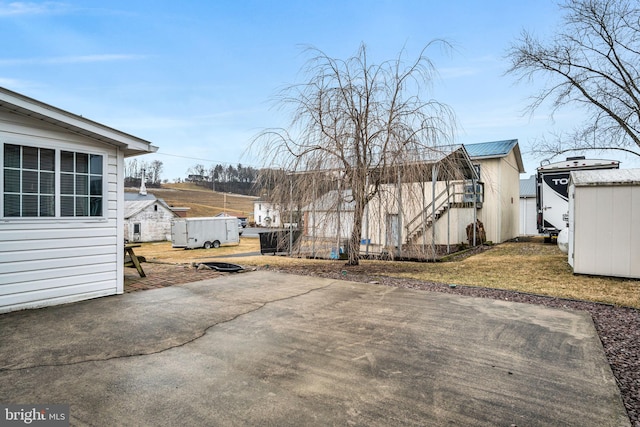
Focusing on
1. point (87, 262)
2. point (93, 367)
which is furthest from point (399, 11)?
point (93, 367)

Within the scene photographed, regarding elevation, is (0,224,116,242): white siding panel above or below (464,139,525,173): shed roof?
below

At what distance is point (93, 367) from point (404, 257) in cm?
942

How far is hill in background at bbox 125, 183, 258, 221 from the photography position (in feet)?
167

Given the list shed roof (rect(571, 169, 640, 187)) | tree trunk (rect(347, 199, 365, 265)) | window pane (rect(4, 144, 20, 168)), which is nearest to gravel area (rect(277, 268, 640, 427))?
tree trunk (rect(347, 199, 365, 265))

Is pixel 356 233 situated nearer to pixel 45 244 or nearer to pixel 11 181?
pixel 45 244

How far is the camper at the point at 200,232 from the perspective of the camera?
79.0 feet

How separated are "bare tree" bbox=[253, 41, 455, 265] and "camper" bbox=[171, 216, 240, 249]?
18.6 m

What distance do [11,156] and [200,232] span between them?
67.1 ft

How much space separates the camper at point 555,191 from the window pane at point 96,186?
14.5m

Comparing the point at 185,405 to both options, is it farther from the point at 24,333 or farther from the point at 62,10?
the point at 62,10

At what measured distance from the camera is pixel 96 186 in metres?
5.45

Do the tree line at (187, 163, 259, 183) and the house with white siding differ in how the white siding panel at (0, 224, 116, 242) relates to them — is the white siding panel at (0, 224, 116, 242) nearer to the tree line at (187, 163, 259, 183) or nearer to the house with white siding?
the house with white siding

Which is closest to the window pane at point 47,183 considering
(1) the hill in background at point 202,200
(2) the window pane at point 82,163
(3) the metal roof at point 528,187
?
(2) the window pane at point 82,163

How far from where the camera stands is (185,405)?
2.35 m
